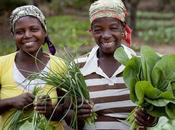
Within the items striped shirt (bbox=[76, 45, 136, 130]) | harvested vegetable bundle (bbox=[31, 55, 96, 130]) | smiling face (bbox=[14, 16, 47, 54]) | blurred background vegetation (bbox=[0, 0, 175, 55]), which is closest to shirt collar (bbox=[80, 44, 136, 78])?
striped shirt (bbox=[76, 45, 136, 130])

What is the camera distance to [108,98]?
3590mm

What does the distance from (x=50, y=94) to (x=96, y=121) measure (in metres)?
0.36

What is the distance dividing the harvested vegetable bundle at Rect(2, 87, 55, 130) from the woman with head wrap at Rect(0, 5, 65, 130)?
37 mm

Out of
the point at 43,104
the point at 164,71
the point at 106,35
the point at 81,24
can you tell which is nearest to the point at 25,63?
the point at 43,104

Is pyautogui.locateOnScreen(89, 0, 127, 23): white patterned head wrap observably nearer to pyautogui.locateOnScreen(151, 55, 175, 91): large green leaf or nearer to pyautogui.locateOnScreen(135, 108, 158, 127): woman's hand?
pyautogui.locateOnScreen(151, 55, 175, 91): large green leaf

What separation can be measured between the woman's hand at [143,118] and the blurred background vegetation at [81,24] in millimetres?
7969

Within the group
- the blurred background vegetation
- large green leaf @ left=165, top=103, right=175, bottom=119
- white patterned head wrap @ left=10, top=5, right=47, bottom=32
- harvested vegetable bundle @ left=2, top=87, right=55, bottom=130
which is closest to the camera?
large green leaf @ left=165, top=103, right=175, bottom=119

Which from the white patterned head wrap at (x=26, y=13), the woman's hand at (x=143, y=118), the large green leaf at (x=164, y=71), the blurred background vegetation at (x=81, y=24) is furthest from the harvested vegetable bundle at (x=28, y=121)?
the blurred background vegetation at (x=81, y=24)

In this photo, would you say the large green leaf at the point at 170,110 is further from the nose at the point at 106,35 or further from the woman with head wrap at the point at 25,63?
the woman with head wrap at the point at 25,63

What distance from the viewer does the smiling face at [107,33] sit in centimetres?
361

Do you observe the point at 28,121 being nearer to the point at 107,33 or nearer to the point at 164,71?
the point at 107,33

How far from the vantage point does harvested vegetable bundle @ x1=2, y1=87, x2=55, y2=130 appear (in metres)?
3.50

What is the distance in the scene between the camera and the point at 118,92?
3.61 m

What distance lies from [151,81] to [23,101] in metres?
0.85
